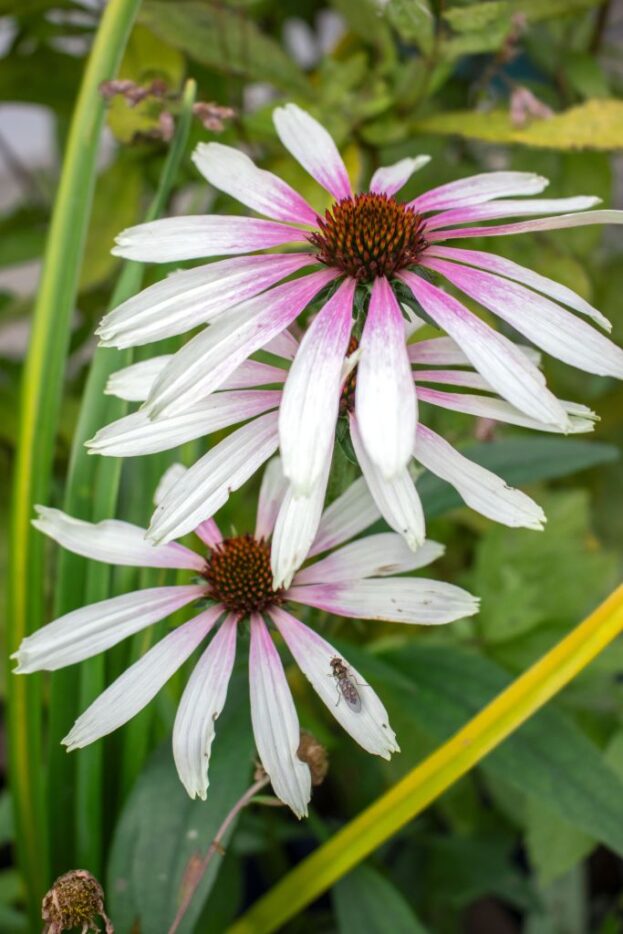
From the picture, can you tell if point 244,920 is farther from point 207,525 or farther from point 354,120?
point 354,120

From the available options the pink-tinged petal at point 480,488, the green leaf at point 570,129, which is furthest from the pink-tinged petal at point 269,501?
the green leaf at point 570,129

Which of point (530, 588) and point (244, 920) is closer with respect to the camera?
point (244, 920)

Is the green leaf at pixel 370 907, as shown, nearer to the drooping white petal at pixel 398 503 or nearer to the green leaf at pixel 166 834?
the green leaf at pixel 166 834

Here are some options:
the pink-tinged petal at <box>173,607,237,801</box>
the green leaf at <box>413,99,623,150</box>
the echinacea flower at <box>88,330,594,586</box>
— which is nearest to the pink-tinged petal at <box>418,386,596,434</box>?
the echinacea flower at <box>88,330,594,586</box>

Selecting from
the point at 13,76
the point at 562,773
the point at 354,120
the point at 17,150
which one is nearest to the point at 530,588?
the point at 562,773

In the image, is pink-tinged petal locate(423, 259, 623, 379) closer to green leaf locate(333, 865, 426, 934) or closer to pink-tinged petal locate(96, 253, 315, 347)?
pink-tinged petal locate(96, 253, 315, 347)

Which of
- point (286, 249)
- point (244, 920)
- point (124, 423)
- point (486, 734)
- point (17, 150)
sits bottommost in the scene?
point (244, 920)

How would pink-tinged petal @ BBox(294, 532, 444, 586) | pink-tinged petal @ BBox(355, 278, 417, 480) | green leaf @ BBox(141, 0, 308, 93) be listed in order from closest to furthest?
1. pink-tinged petal @ BBox(355, 278, 417, 480)
2. pink-tinged petal @ BBox(294, 532, 444, 586)
3. green leaf @ BBox(141, 0, 308, 93)
